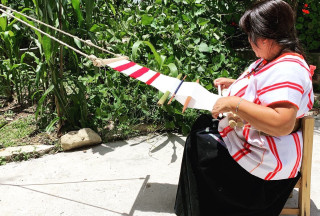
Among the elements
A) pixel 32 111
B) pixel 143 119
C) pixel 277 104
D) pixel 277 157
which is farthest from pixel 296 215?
pixel 32 111

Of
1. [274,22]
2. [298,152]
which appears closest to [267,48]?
[274,22]

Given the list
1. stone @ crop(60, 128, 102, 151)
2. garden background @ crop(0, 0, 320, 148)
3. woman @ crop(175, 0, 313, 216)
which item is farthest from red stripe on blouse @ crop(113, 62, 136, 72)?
stone @ crop(60, 128, 102, 151)

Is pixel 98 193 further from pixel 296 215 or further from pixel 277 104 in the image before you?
pixel 277 104

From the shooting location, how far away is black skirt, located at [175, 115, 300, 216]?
67.4 inches

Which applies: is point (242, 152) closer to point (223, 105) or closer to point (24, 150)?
point (223, 105)

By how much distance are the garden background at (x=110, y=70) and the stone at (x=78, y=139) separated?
144 millimetres

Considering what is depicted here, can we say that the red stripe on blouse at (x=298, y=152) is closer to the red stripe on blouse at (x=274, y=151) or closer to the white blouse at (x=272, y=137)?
the white blouse at (x=272, y=137)

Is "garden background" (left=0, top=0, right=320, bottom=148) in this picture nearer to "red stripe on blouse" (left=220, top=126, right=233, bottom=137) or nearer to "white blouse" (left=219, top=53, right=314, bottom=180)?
"red stripe on blouse" (left=220, top=126, right=233, bottom=137)

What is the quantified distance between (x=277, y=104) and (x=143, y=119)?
2.04 metres

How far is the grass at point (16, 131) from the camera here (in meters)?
3.14

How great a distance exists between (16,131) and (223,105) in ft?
8.09

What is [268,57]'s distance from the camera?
1.59 m

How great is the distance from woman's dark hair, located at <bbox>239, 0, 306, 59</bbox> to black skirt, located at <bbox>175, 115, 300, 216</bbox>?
581mm

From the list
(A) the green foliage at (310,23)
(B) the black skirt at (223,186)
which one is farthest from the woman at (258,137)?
(A) the green foliage at (310,23)
